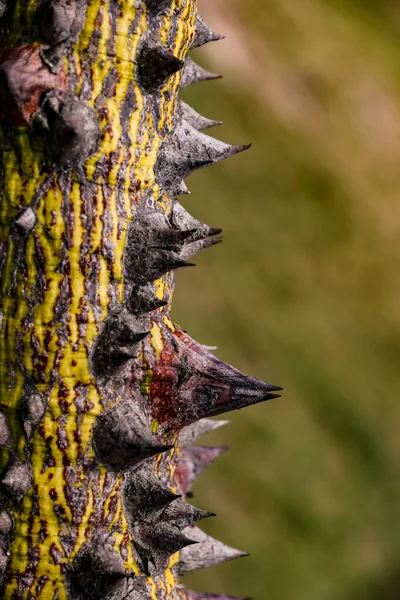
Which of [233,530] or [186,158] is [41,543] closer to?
[186,158]

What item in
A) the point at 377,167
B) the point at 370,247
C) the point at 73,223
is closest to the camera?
the point at 73,223

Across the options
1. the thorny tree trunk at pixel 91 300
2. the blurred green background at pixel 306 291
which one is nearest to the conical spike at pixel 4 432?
the thorny tree trunk at pixel 91 300

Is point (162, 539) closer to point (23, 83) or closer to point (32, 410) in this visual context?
point (32, 410)

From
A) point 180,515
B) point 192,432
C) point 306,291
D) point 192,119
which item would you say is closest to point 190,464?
point 192,432

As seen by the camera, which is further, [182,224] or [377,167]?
[377,167]

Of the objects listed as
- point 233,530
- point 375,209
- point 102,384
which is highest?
point 102,384

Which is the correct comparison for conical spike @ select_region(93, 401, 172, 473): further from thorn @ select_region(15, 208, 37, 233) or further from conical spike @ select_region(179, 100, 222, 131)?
conical spike @ select_region(179, 100, 222, 131)

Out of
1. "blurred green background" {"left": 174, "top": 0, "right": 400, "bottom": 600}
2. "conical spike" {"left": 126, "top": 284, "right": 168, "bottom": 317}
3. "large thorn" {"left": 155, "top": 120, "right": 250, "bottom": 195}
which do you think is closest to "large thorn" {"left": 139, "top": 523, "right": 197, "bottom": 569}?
"conical spike" {"left": 126, "top": 284, "right": 168, "bottom": 317}

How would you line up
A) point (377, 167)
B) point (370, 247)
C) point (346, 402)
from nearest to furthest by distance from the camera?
point (346, 402), point (370, 247), point (377, 167)

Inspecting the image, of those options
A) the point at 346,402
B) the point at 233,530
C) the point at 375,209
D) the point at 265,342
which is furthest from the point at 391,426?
the point at 375,209
